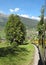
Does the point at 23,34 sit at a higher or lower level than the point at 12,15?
lower

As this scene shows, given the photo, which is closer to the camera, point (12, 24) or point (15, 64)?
point (15, 64)

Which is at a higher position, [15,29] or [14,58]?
[15,29]

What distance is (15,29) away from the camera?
2830 inches

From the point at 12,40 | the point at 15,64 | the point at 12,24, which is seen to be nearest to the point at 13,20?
the point at 12,24

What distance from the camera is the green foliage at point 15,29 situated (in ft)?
233

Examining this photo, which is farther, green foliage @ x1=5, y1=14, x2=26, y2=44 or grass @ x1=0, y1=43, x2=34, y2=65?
green foliage @ x1=5, y1=14, x2=26, y2=44

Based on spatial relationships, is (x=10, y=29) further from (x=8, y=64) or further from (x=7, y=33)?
(x=8, y=64)

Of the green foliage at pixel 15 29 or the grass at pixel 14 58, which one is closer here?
the grass at pixel 14 58

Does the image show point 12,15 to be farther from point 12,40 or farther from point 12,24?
point 12,40

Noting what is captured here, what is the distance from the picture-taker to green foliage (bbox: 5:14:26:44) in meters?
70.9

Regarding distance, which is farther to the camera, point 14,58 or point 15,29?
point 15,29

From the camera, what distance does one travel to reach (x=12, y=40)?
73.6m

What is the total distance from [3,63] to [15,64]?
3.32ft

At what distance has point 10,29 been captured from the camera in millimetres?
71562
